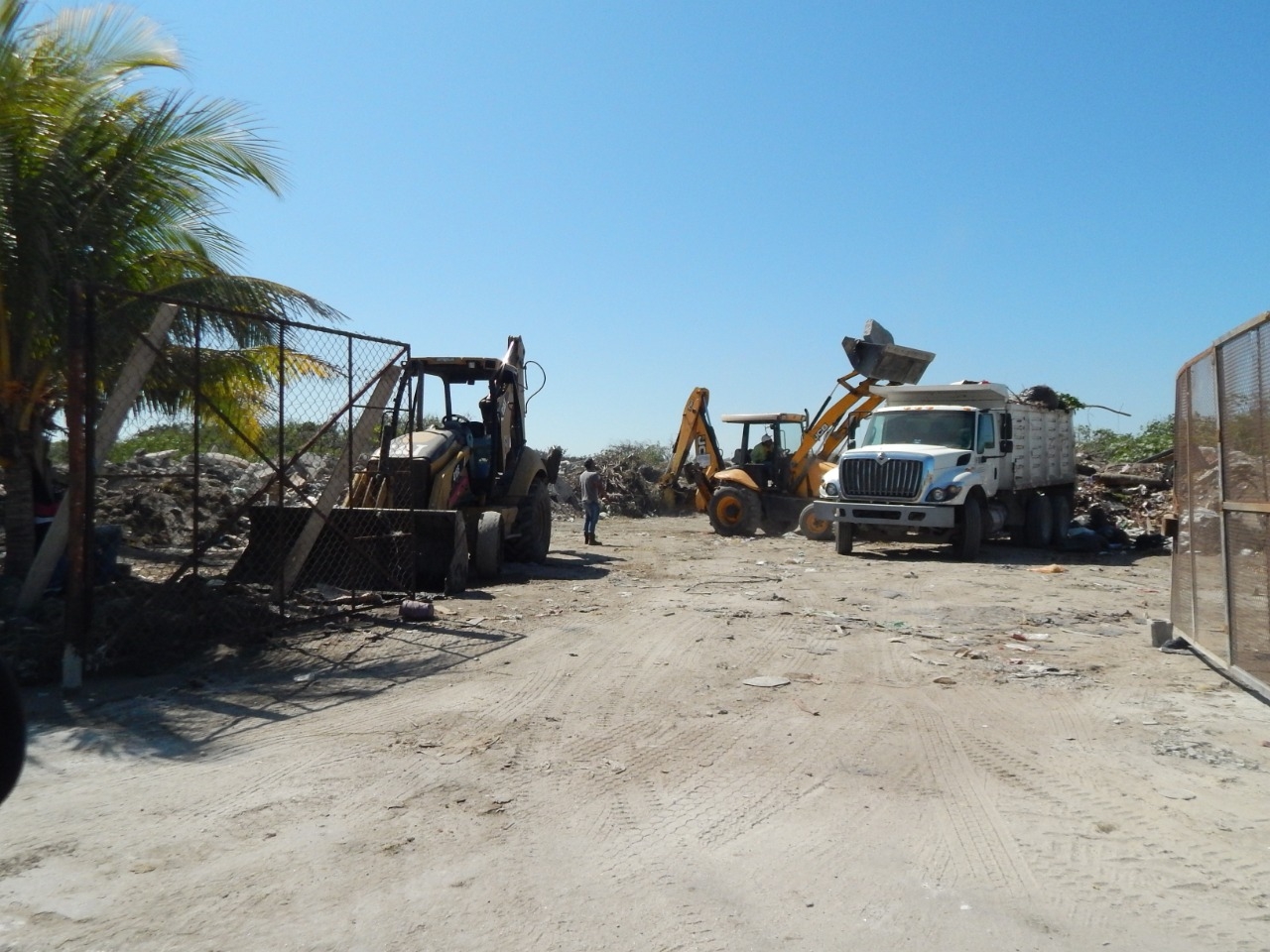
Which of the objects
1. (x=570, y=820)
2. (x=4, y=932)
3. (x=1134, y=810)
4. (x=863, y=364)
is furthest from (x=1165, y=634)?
(x=863, y=364)

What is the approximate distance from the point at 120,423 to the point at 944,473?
39.1 ft

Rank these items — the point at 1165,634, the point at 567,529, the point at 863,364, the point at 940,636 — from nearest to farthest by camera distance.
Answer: the point at 1165,634 < the point at 940,636 < the point at 863,364 < the point at 567,529

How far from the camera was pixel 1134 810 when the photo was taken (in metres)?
4.82

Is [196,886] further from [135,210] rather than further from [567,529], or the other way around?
[567,529]

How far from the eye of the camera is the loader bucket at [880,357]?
63.8 ft

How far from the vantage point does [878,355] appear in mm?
19422

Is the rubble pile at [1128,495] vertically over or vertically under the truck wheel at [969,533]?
over

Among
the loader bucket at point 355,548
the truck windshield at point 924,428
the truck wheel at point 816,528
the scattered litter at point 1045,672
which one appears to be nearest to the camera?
the scattered litter at point 1045,672

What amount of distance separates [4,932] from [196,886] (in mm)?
623

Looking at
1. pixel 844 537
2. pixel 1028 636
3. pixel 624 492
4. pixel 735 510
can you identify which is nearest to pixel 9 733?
pixel 1028 636

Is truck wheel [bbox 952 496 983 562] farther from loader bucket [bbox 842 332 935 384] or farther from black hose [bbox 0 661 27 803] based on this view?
black hose [bbox 0 661 27 803]

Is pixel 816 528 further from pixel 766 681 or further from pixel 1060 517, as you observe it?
pixel 766 681

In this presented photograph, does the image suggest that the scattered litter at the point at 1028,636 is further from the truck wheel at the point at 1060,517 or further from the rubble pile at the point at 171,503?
the truck wheel at the point at 1060,517

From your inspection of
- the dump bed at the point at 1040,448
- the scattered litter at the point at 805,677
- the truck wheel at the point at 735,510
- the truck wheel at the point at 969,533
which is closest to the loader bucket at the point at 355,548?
the scattered litter at the point at 805,677
